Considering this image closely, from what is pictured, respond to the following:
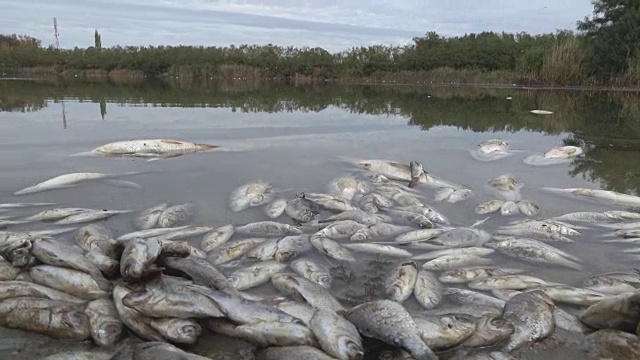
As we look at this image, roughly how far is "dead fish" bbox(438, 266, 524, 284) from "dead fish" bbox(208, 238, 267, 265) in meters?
1.92

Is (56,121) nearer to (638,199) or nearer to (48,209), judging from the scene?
(48,209)

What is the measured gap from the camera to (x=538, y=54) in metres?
41.8

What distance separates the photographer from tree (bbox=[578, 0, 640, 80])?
121ft

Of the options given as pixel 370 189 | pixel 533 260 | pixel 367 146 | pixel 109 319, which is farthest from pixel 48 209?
pixel 367 146

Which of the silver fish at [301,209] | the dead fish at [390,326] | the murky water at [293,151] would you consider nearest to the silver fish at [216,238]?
the murky water at [293,151]

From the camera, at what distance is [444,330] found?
349 centimetres

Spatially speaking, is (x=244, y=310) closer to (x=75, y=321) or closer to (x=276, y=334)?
(x=276, y=334)

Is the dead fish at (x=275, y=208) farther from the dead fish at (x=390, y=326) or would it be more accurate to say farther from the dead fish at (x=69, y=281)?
the dead fish at (x=390, y=326)

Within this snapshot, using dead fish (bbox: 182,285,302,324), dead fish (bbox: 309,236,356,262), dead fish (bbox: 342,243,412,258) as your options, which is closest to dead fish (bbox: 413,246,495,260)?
dead fish (bbox: 342,243,412,258)

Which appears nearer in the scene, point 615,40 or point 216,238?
point 216,238

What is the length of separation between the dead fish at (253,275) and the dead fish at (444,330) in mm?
1513

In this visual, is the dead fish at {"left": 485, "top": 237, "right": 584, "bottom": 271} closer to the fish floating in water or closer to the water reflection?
the water reflection

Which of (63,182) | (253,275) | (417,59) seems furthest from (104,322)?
(417,59)

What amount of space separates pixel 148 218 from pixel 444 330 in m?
3.92
